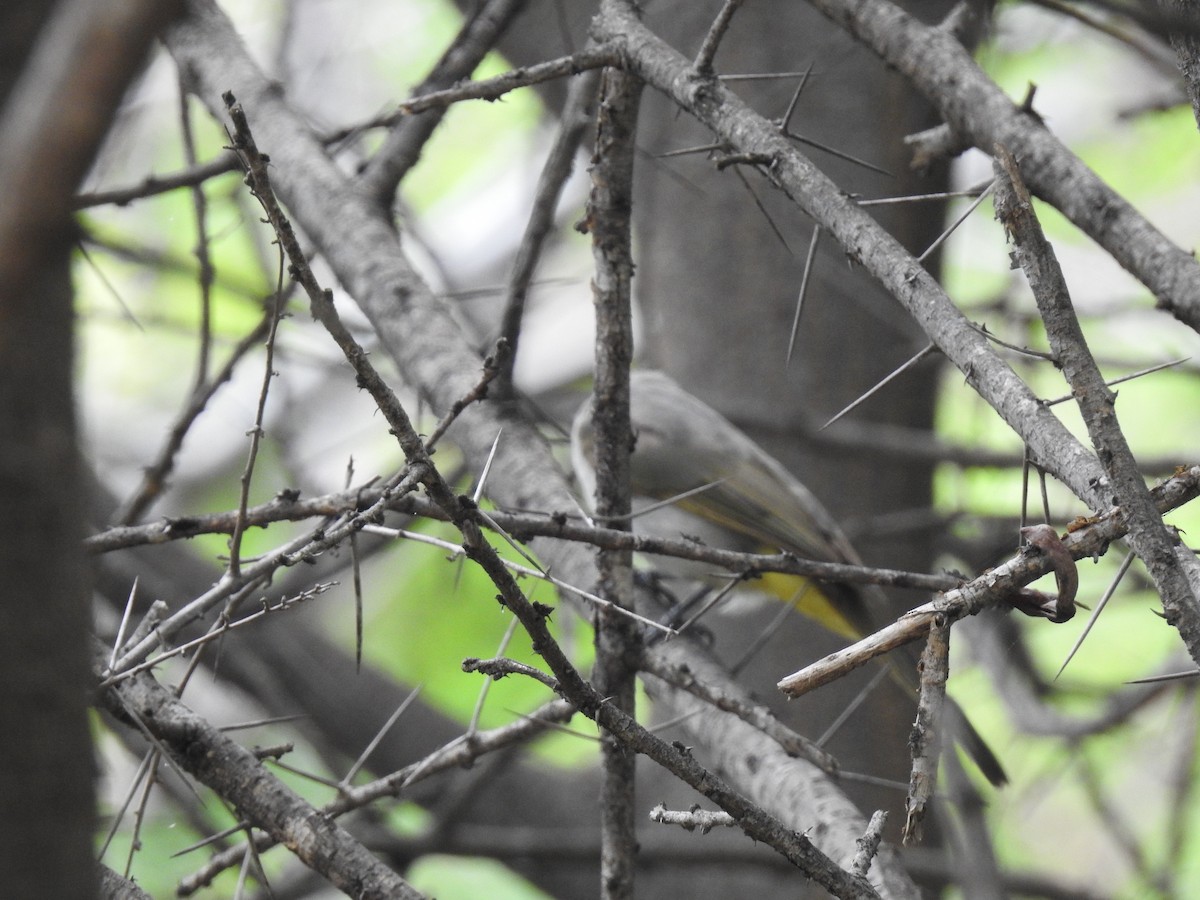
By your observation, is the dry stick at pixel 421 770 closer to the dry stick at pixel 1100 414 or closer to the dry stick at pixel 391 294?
the dry stick at pixel 391 294

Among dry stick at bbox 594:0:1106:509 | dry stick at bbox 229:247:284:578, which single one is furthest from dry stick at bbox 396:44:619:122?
dry stick at bbox 229:247:284:578

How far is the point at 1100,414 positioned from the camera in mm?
1356

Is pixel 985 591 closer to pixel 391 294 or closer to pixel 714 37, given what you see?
pixel 714 37

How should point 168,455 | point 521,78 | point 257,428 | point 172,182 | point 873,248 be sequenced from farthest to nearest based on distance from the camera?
1. point 168,455
2. point 172,182
3. point 521,78
4. point 873,248
5. point 257,428

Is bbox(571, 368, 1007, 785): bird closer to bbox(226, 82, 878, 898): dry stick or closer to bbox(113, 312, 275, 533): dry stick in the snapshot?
bbox(113, 312, 275, 533): dry stick

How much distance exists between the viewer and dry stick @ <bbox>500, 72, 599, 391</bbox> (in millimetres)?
3088

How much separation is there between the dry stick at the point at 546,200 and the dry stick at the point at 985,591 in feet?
6.12

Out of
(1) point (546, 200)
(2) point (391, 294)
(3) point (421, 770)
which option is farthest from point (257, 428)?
(1) point (546, 200)

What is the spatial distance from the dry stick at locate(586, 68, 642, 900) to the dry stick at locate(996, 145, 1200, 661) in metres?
0.78

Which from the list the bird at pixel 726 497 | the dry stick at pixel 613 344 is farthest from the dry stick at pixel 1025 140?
the bird at pixel 726 497

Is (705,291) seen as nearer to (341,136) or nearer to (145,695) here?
(341,136)

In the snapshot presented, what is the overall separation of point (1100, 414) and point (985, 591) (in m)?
0.28

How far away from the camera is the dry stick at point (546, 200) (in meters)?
3.09

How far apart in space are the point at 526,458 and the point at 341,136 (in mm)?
1132
